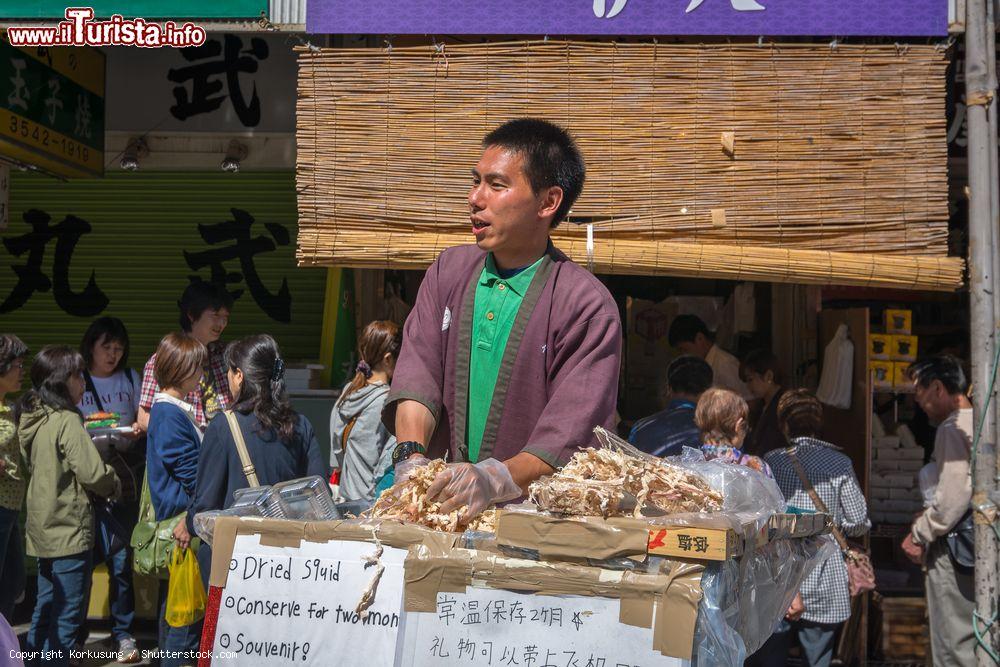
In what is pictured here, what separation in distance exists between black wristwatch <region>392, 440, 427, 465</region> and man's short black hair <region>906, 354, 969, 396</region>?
404 cm

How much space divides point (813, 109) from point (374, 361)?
106 inches

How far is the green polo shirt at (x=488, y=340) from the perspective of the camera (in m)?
3.24

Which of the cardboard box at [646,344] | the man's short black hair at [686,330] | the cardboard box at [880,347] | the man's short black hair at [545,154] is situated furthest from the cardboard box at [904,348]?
the man's short black hair at [545,154]

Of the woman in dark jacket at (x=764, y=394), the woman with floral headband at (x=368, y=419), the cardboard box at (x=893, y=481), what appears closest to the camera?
the woman with floral headband at (x=368, y=419)

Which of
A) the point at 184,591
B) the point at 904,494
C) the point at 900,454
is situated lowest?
the point at 184,591

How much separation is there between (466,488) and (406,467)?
24cm

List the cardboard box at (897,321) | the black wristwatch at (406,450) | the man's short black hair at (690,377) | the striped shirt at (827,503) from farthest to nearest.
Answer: the cardboard box at (897,321) < the man's short black hair at (690,377) < the striped shirt at (827,503) < the black wristwatch at (406,450)

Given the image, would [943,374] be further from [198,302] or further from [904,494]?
[198,302]

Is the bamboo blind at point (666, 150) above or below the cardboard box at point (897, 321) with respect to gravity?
above

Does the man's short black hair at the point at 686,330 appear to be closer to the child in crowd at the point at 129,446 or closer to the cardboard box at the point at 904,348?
the cardboard box at the point at 904,348

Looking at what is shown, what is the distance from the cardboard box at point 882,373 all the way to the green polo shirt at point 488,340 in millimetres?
4581

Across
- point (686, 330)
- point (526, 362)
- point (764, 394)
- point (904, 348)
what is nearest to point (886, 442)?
point (904, 348)

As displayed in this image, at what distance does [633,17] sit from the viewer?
5352 millimetres

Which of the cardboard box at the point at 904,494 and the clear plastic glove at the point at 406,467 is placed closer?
the clear plastic glove at the point at 406,467
